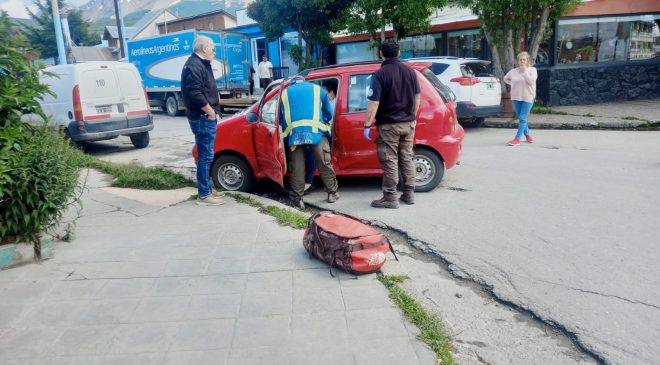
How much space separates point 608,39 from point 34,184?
16896mm

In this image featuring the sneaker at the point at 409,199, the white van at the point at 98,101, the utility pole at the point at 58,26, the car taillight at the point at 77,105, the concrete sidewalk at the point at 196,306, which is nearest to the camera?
the concrete sidewalk at the point at 196,306

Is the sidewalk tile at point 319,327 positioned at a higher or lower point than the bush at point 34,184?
lower

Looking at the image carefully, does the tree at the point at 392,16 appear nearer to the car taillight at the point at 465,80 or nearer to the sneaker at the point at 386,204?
the car taillight at the point at 465,80

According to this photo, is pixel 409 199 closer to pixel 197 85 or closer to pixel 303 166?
pixel 303 166

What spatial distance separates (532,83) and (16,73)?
8.83 metres

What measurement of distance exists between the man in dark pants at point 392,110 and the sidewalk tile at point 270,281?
90.0 inches

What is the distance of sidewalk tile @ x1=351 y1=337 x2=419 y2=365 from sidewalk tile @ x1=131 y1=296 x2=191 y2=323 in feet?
4.36

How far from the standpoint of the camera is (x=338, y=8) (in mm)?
19984

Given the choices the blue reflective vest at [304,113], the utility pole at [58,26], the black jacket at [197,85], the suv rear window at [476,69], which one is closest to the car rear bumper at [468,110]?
the suv rear window at [476,69]

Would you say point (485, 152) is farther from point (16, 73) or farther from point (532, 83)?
point (16, 73)

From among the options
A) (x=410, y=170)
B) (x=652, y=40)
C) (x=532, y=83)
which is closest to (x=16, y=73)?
(x=410, y=170)

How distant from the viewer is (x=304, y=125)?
6.16m

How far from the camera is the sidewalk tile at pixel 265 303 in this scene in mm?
3691

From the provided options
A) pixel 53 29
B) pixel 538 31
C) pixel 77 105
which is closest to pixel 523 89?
pixel 538 31
